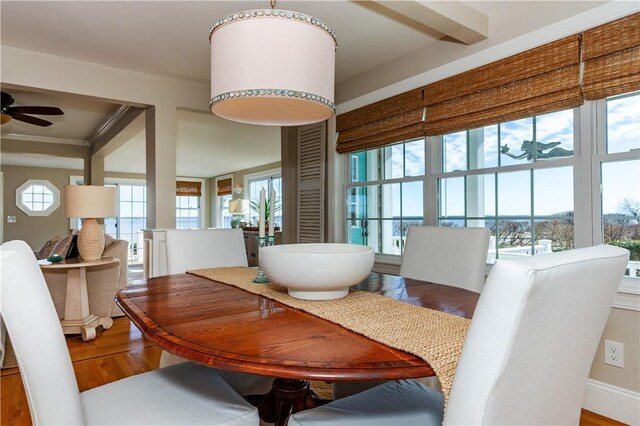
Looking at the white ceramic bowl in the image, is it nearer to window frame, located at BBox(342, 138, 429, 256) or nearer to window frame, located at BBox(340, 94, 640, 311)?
window frame, located at BBox(340, 94, 640, 311)

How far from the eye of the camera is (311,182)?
4.00 m

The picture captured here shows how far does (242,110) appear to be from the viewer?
1.84 metres

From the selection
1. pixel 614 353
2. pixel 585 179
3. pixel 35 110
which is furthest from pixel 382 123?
pixel 35 110

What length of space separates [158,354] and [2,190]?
7601 mm

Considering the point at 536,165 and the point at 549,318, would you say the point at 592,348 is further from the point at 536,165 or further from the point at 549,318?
the point at 536,165

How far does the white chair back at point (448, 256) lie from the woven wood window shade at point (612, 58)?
0.96m

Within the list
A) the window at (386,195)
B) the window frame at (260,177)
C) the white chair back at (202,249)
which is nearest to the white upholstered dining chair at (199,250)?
the white chair back at (202,249)

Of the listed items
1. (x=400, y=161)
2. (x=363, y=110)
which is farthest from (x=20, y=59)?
(x=400, y=161)

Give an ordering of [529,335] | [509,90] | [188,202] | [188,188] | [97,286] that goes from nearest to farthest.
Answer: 1. [529,335]
2. [509,90]
3. [97,286]
4. [188,188]
5. [188,202]

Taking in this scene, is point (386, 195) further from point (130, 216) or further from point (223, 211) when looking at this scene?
point (130, 216)

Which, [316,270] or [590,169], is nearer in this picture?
[316,270]

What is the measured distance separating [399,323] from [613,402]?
1704 millimetres

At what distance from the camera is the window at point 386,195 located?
10.4 ft

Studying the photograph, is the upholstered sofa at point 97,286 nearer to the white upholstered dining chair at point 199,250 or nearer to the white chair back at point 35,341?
the white upholstered dining chair at point 199,250
